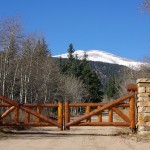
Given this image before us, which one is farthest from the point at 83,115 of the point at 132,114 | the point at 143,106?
the point at 143,106

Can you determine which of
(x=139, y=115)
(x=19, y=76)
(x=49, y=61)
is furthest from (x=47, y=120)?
(x=49, y=61)

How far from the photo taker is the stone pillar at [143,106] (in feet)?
47.1

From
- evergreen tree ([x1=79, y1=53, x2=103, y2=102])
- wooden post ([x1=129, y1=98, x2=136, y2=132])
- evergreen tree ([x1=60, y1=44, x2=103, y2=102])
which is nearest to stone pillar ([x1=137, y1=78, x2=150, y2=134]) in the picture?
wooden post ([x1=129, y1=98, x2=136, y2=132])

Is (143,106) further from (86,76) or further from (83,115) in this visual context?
(86,76)

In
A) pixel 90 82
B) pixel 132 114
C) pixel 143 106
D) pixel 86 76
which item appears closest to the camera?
pixel 143 106

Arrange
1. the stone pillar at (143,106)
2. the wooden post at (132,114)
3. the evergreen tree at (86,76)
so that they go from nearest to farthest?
the stone pillar at (143,106) < the wooden post at (132,114) < the evergreen tree at (86,76)

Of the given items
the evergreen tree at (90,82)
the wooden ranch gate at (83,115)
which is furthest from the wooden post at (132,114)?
the evergreen tree at (90,82)

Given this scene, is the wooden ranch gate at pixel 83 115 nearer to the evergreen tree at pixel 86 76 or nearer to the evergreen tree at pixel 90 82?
the evergreen tree at pixel 86 76

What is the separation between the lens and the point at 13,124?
613 inches

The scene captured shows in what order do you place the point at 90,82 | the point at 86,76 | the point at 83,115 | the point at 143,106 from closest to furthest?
the point at 143,106
the point at 83,115
the point at 86,76
the point at 90,82

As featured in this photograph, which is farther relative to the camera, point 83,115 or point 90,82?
point 90,82

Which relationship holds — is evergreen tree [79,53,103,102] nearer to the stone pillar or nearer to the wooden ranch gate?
the wooden ranch gate

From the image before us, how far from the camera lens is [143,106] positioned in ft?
47.6

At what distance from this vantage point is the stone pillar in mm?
14344
